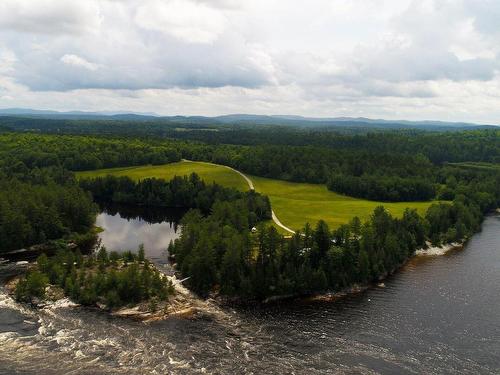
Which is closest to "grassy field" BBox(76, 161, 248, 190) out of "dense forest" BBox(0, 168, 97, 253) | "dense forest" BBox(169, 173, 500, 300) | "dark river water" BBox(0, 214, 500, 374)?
"dense forest" BBox(0, 168, 97, 253)

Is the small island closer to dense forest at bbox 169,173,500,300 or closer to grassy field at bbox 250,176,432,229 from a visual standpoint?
dense forest at bbox 169,173,500,300

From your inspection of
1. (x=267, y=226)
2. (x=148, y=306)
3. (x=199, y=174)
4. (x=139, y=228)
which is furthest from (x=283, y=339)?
(x=199, y=174)

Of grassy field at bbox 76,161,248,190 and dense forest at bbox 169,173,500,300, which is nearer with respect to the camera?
dense forest at bbox 169,173,500,300

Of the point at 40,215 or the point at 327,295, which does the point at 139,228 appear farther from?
the point at 327,295

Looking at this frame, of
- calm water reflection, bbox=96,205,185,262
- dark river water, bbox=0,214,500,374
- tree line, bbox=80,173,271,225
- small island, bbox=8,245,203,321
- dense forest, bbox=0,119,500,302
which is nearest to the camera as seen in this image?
dark river water, bbox=0,214,500,374

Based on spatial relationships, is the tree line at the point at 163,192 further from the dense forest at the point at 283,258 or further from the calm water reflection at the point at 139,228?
the dense forest at the point at 283,258

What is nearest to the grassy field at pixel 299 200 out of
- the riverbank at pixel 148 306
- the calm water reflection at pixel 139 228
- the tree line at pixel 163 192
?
the tree line at pixel 163 192
